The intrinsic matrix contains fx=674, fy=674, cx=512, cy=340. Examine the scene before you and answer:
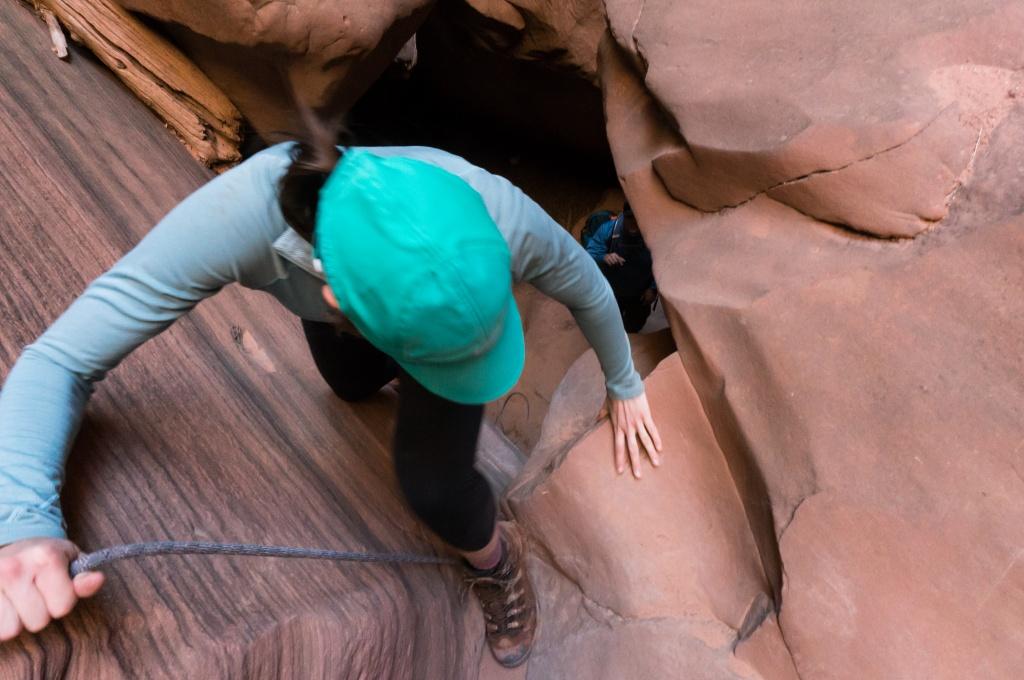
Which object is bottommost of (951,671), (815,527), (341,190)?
(951,671)

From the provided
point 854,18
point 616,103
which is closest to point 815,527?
point 854,18

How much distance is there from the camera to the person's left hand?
1.46 m

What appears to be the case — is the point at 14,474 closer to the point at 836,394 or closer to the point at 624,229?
the point at 836,394

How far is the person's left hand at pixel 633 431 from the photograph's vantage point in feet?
4.78

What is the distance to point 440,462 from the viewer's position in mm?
1128

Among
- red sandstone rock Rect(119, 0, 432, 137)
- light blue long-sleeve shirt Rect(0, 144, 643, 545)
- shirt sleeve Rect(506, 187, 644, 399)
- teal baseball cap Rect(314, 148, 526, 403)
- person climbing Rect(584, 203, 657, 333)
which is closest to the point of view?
teal baseball cap Rect(314, 148, 526, 403)

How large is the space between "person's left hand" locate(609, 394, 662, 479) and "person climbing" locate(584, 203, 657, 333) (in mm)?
947

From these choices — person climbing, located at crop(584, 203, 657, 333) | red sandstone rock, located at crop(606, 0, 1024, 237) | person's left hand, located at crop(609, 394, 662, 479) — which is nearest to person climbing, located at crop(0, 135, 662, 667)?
person's left hand, located at crop(609, 394, 662, 479)

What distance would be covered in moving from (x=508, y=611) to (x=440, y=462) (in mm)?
558

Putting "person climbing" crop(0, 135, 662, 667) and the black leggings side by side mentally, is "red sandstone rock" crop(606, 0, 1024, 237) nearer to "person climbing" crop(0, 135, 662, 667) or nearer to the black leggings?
"person climbing" crop(0, 135, 662, 667)

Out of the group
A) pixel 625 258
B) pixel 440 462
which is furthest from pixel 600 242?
pixel 440 462

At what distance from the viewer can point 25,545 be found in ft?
2.60

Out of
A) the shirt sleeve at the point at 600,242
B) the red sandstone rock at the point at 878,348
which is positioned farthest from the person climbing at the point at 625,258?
the red sandstone rock at the point at 878,348

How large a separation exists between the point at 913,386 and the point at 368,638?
1.09 metres
